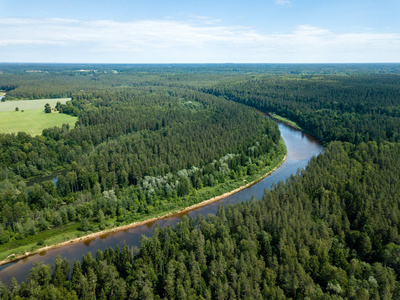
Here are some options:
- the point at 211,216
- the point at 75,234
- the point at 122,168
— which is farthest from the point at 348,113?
the point at 75,234

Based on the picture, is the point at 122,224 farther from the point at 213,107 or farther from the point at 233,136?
the point at 213,107

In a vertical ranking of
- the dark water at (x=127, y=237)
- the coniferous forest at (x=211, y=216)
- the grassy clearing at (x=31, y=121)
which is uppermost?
the grassy clearing at (x=31, y=121)

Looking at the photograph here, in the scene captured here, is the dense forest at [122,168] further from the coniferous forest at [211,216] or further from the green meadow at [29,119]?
the green meadow at [29,119]

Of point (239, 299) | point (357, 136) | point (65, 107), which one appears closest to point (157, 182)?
point (239, 299)

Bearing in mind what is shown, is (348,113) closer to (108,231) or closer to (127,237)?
(127,237)

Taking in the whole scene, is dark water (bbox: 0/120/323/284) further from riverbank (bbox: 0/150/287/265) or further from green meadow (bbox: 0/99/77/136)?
green meadow (bbox: 0/99/77/136)

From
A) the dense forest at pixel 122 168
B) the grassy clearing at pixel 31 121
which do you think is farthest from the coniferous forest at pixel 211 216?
the grassy clearing at pixel 31 121
